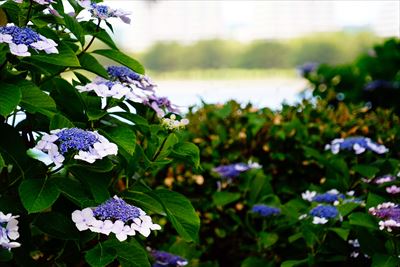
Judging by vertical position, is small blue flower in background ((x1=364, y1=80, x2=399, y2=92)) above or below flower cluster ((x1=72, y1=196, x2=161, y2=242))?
below

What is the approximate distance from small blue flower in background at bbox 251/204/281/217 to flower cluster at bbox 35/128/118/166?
3.80ft

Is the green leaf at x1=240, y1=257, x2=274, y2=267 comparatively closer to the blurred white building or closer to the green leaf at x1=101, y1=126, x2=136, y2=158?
the green leaf at x1=101, y1=126, x2=136, y2=158

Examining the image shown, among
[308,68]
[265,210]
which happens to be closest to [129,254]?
[265,210]

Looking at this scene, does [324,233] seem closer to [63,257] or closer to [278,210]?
[278,210]

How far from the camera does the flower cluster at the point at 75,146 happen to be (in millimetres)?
1382

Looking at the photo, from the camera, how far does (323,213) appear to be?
211 centimetres

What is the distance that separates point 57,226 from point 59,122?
0.23 metres

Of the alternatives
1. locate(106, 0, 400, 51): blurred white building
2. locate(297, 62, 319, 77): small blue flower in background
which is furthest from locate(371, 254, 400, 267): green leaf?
locate(106, 0, 400, 51): blurred white building

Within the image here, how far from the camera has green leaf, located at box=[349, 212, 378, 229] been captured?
196 cm

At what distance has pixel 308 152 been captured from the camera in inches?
106

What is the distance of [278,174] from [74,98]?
1.56 meters

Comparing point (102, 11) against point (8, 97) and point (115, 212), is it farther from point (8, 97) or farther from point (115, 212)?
point (115, 212)

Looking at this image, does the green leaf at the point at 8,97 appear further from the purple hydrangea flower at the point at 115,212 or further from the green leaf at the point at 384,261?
the green leaf at the point at 384,261

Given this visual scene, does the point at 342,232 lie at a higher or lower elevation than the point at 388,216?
lower
